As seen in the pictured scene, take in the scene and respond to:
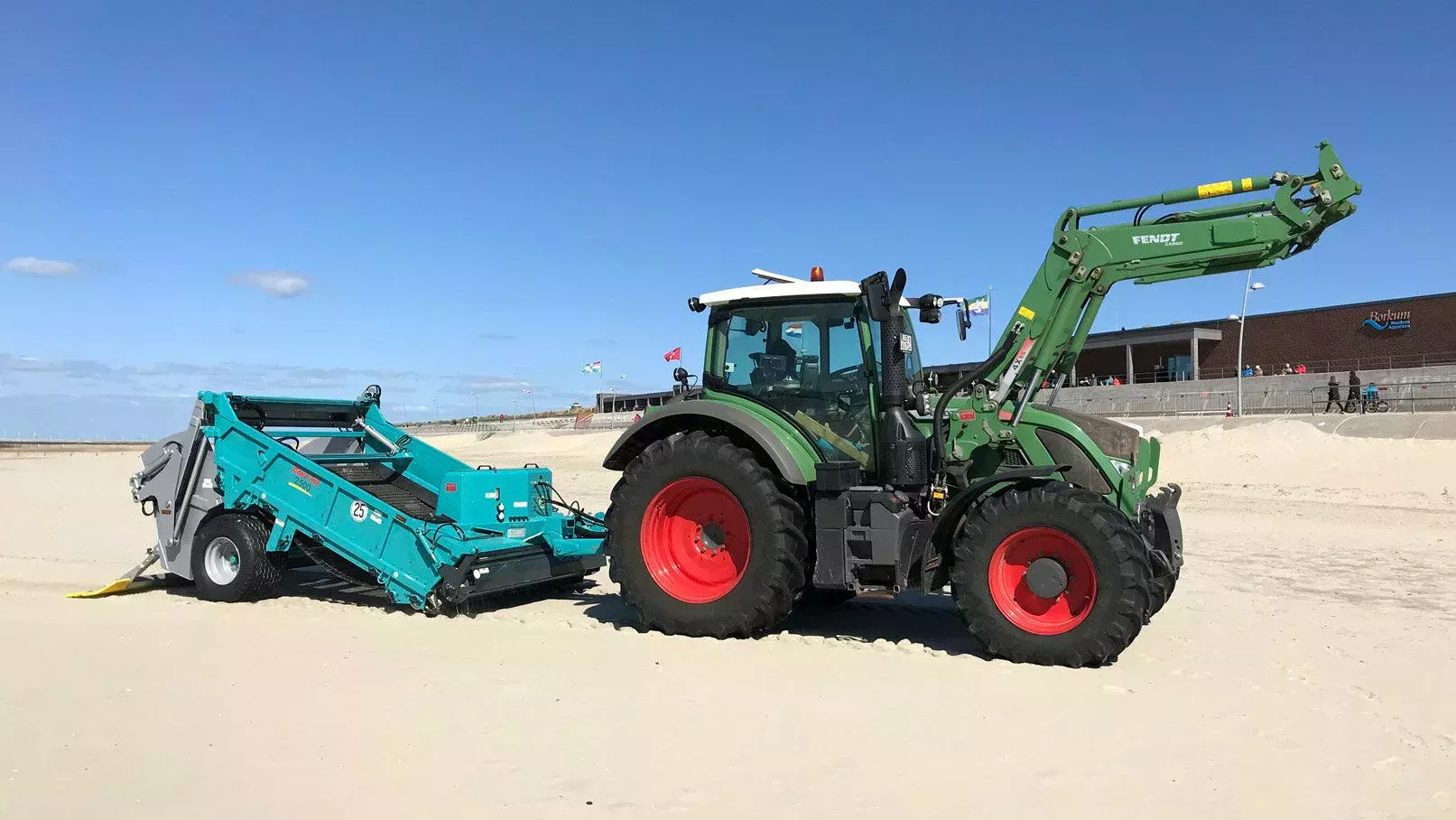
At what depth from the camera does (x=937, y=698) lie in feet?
17.0

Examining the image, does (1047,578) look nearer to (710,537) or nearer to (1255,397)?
(710,537)

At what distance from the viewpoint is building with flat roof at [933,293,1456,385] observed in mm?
36406

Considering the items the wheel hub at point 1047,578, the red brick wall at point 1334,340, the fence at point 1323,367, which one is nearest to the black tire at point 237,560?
the wheel hub at point 1047,578

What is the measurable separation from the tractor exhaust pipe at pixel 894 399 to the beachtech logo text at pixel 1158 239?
1.64 meters

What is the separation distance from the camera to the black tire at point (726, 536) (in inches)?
253

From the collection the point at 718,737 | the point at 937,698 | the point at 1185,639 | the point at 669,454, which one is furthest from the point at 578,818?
the point at 1185,639

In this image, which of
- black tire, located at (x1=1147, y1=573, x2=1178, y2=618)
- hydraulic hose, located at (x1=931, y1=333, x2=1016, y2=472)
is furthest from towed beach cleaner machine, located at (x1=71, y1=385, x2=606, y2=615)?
black tire, located at (x1=1147, y1=573, x2=1178, y2=618)

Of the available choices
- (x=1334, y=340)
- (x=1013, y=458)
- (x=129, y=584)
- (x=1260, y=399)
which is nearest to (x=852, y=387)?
(x=1013, y=458)

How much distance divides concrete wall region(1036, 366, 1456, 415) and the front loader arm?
26.1 m

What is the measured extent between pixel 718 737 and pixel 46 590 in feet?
24.5

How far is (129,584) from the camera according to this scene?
8.77 meters

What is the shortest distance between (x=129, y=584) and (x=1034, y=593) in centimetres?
779

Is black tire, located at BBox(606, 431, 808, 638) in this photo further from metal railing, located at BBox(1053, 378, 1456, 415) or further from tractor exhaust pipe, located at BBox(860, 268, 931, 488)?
metal railing, located at BBox(1053, 378, 1456, 415)

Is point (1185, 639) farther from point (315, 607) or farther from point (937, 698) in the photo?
point (315, 607)
